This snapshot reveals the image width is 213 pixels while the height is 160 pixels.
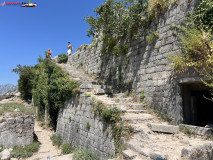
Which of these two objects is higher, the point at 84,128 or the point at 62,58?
the point at 62,58

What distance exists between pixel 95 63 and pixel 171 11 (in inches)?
251

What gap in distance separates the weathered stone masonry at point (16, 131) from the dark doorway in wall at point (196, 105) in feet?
22.3

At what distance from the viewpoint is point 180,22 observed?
5605mm

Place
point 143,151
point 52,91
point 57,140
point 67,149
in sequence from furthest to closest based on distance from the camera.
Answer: point 52,91 < point 57,140 < point 67,149 < point 143,151

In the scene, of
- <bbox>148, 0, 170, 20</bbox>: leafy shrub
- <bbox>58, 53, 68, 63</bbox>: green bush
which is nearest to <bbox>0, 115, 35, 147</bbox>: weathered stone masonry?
<bbox>148, 0, 170, 20</bbox>: leafy shrub

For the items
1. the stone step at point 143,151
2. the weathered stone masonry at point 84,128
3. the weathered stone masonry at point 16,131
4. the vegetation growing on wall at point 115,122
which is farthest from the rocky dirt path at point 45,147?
the stone step at point 143,151

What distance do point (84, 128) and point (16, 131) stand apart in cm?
328

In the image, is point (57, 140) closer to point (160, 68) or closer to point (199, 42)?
point (160, 68)

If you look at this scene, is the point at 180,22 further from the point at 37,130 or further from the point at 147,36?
the point at 37,130

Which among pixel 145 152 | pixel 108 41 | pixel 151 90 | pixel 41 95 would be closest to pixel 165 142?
pixel 145 152

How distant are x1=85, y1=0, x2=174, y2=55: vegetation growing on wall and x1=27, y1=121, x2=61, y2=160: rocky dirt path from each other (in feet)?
18.5

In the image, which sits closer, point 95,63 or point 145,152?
point 145,152

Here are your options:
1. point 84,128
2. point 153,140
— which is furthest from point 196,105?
point 84,128

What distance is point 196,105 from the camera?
224 inches
